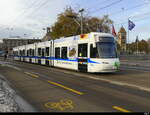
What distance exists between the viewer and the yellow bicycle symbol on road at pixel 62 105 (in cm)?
617

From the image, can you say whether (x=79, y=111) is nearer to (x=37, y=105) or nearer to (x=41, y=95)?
(x=37, y=105)

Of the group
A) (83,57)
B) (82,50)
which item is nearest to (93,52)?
(83,57)

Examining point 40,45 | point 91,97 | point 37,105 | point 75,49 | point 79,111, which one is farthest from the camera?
point 40,45

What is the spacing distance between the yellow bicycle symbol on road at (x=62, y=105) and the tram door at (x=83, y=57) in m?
8.41

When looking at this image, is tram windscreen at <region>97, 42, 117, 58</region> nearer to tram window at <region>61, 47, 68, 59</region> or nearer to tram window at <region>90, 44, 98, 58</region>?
tram window at <region>90, 44, 98, 58</region>

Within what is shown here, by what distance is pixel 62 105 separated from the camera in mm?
6434

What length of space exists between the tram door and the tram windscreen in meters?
1.40

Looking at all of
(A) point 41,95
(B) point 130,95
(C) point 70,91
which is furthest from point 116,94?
(A) point 41,95

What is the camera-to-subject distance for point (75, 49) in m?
17.0

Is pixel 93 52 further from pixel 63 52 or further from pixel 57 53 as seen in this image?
pixel 57 53

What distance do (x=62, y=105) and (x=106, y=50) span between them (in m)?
8.85

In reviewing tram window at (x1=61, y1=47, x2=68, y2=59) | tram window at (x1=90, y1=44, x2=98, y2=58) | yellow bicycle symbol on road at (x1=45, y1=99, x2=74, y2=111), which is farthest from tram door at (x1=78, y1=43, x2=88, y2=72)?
yellow bicycle symbol on road at (x1=45, y1=99, x2=74, y2=111)

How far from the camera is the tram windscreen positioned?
14.3 metres

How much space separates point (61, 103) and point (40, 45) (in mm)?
20797
